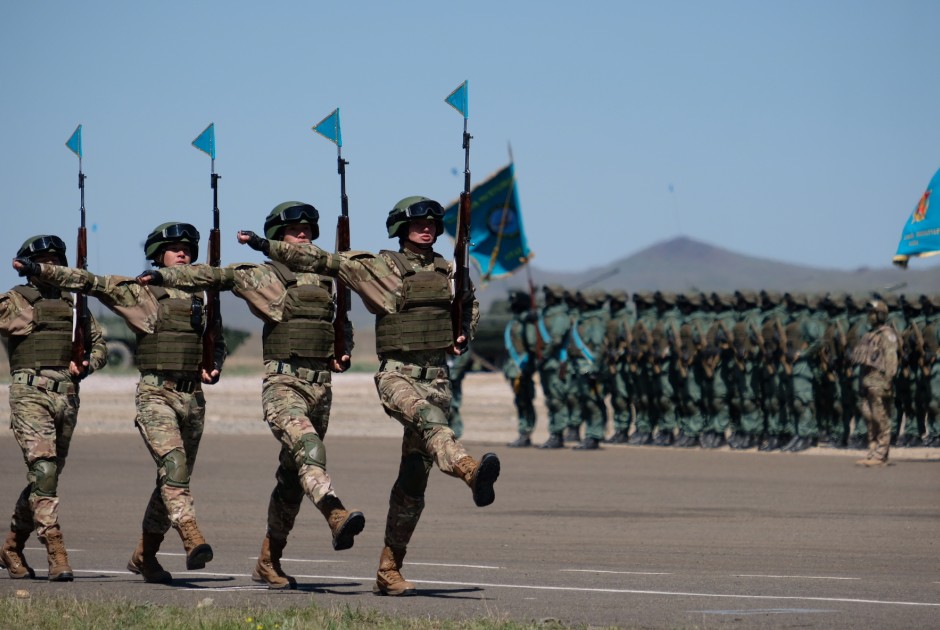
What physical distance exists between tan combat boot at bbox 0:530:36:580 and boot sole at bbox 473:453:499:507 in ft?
12.9

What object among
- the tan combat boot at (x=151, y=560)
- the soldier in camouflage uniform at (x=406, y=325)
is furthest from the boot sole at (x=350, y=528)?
the tan combat boot at (x=151, y=560)

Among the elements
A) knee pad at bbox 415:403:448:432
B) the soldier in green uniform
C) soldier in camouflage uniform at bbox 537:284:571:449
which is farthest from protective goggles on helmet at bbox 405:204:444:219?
the soldier in green uniform

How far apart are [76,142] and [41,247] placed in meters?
1.24

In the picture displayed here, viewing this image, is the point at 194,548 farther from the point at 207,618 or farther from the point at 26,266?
the point at 26,266

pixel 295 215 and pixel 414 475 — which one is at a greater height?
pixel 295 215

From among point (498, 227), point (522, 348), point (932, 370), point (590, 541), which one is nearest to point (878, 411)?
point (932, 370)

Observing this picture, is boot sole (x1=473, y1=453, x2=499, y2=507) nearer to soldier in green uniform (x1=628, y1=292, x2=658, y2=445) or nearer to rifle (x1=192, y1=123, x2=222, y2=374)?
rifle (x1=192, y1=123, x2=222, y2=374)

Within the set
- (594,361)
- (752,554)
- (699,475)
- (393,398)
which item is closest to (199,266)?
(393,398)

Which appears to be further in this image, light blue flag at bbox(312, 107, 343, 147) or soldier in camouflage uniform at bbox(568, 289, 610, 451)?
soldier in camouflage uniform at bbox(568, 289, 610, 451)

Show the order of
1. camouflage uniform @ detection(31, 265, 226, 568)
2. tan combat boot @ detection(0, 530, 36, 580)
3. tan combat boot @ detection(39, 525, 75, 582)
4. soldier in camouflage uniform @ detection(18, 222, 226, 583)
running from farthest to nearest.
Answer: tan combat boot @ detection(0, 530, 36, 580)
tan combat boot @ detection(39, 525, 75, 582)
soldier in camouflage uniform @ detection(18, 222, 226, 583)
camouflage uniform @ detection(31, 265, 226, 568)

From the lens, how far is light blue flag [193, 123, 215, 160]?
12258 millimetres

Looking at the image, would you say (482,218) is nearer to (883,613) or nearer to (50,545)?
(50,545)

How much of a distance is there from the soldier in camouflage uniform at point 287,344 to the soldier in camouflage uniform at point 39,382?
1581mm

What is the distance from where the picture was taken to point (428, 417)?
32.9 ft
